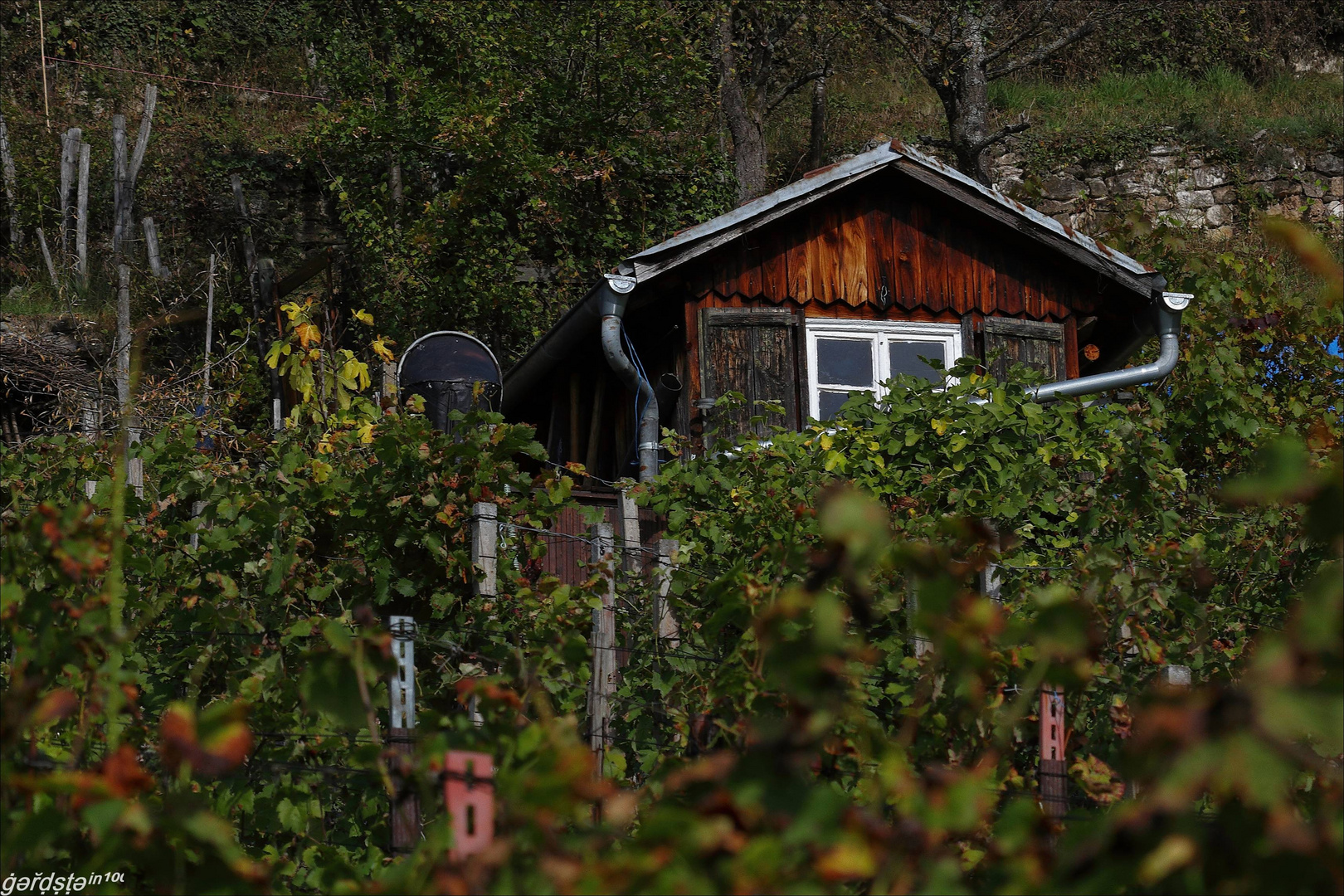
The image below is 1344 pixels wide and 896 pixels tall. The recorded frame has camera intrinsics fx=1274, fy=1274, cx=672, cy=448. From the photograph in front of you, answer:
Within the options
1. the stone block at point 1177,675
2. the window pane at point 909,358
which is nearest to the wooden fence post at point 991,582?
the stone block at point 1177,675

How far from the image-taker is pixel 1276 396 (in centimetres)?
880

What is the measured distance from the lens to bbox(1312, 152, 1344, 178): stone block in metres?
17.5

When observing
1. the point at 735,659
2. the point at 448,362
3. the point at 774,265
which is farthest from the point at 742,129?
the point at 735,659

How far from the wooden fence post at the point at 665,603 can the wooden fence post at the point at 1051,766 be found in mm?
1650

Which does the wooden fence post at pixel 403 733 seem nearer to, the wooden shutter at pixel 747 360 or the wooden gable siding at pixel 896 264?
the wooden shutter at pixel 747 360

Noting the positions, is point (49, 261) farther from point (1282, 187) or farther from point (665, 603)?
point (1282, 187)

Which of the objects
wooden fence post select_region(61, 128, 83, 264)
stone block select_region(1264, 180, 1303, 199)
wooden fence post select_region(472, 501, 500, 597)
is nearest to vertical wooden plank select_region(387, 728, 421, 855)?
wooden fence post select_region(472, 501, 500, 597)

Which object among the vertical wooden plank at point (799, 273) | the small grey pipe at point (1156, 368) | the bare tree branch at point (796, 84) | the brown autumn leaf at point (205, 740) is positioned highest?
the bare tree branch at point (796, 84)

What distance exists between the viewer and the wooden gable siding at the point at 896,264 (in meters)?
8.59

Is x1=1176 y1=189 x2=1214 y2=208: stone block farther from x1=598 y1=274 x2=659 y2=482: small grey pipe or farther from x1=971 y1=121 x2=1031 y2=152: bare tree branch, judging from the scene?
x1=598 y1=274 x2=659 y2=482: small grey pipe

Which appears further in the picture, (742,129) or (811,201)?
(742,129)

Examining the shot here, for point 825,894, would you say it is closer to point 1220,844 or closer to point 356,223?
point 1220,844

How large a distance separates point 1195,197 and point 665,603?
15.4 meters

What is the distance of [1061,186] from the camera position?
57.1 feet
